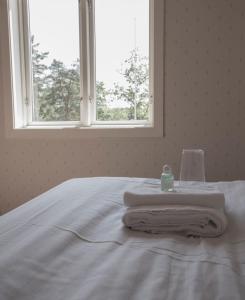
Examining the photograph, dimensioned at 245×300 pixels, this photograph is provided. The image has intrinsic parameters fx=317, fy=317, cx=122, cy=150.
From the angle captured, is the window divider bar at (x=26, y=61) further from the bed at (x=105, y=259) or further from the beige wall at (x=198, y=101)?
the bed at (x=105, y=259)

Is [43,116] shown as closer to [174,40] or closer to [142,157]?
[142,157]

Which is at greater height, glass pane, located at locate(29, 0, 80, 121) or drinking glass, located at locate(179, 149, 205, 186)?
glass pane, located at locate(29, 0, 80, 121)

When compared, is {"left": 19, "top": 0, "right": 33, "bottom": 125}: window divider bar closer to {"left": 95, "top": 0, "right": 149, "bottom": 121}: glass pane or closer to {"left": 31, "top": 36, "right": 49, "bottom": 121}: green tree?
{"left": 31, "top": 36, "right": 49, "bottom": 121}: green tree

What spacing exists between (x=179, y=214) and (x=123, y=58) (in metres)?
1.79

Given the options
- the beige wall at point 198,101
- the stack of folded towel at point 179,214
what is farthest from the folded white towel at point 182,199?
the beige wall at point 198,101

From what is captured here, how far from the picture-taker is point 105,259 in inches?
30.7

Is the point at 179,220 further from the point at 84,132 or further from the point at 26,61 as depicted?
the point at 26,61

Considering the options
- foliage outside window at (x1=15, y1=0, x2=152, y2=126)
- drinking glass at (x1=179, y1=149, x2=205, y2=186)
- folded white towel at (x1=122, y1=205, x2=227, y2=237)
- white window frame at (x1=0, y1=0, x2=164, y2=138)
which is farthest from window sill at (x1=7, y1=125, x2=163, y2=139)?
folded white towel at (x1=122, y1=205, x2=227, y2=237)

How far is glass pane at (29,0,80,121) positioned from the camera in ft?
8.31

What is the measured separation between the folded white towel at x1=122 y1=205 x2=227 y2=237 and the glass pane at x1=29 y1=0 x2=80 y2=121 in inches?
67.8

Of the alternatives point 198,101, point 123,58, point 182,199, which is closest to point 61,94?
point 123,58

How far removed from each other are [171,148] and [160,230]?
1393 mm

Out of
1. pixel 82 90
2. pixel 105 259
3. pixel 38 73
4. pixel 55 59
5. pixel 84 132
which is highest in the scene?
pixel 55 59

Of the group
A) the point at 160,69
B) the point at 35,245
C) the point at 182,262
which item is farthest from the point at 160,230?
the point at 160,69
